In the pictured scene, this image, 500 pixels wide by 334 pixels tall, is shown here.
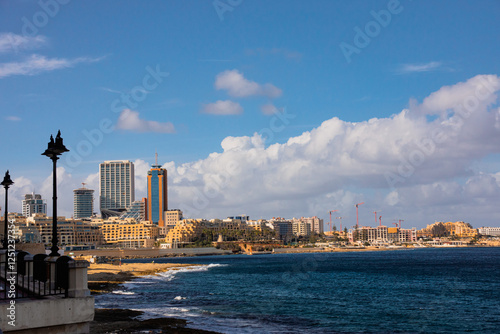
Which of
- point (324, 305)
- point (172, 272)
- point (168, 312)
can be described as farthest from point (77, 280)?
point (172, 272)

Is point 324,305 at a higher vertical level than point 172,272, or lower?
higher

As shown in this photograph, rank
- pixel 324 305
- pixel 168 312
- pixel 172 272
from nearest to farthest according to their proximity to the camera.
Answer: pixel 168 312 → pixel 324 305 → pixel 172 272

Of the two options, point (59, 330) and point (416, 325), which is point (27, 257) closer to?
point (59, 330)

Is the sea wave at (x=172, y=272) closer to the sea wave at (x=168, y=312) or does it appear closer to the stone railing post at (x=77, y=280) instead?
the sea wave at (x=168, y=312)

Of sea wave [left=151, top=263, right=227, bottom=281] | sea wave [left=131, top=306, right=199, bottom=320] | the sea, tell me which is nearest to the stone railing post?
the sea

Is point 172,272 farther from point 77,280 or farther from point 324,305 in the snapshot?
point 77,280

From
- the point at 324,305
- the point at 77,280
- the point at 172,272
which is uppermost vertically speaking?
the point at 77,280

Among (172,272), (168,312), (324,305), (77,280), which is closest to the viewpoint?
(77,280)

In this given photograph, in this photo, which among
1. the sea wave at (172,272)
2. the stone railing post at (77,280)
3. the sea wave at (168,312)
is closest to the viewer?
the stone railing post at (77,280)

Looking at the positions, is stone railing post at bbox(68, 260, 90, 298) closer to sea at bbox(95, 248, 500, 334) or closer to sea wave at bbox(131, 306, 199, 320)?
sea at bbox(95, 248, 500, 334)

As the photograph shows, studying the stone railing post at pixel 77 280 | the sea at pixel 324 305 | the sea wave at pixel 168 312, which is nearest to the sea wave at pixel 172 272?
the sea at pixel 324 305

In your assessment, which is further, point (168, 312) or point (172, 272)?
point (172, 272)

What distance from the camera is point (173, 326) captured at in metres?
30.7

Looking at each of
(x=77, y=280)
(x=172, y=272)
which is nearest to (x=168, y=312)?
(x=77, y=280)
